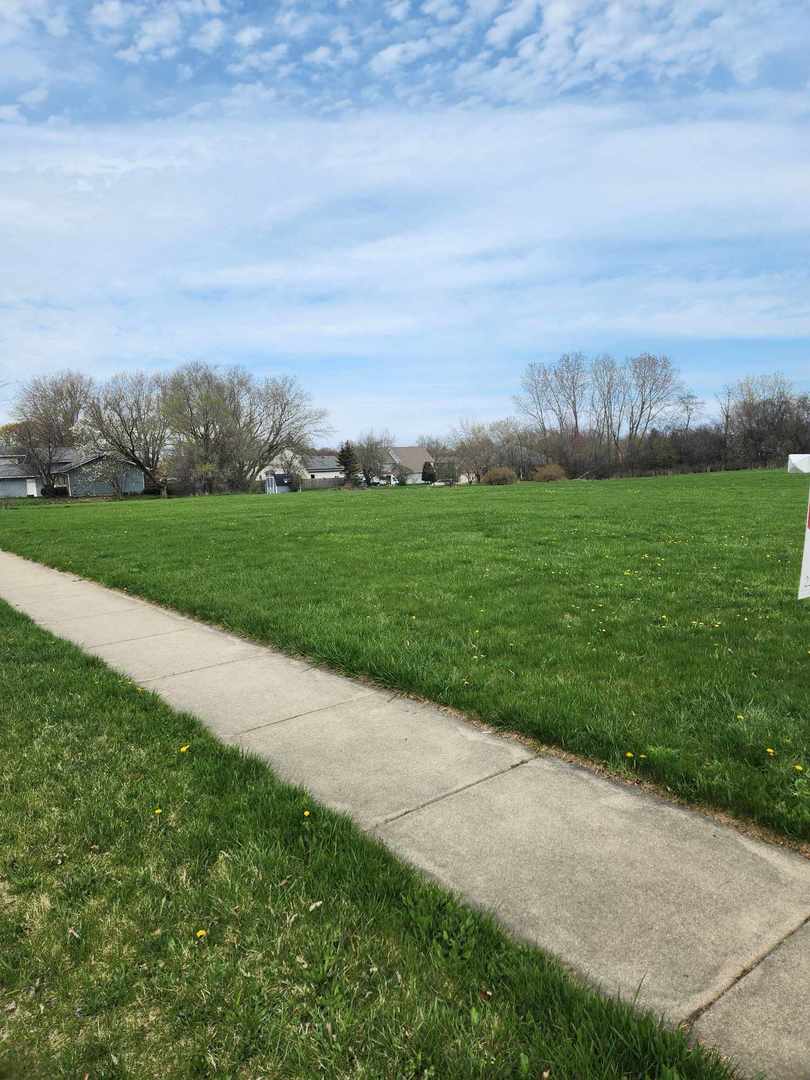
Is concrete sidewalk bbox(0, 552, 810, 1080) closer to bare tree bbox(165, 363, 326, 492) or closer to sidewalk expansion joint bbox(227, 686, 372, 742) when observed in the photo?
sidewalk expansion joint bbox(227, 686, 372, 742)

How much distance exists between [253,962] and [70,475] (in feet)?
255

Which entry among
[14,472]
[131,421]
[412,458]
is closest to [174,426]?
[131,421]

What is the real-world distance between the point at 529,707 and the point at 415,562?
648 cm

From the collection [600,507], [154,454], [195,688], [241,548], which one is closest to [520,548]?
[241,548]

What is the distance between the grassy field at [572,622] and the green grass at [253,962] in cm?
158

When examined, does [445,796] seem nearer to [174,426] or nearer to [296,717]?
[296,717]

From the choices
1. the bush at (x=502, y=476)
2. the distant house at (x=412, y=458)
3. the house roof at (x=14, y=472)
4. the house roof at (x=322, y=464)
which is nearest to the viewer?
the bush at (x=502, y=476)

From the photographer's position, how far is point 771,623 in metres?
6.29

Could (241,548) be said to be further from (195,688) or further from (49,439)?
(49,439)

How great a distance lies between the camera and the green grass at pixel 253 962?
189 cm

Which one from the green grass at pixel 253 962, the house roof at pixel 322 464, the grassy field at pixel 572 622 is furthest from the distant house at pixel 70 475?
the green grass at pixel 253 962

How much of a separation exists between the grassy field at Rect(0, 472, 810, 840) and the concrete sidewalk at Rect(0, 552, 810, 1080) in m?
0.34

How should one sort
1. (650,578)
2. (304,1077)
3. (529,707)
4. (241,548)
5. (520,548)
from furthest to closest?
(241,548)
(520,548)
(650,578)
(529,707)
(304,1077)

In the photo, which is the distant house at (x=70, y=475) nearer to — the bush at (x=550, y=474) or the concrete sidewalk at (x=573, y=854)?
the bush at (x=550, y=474)
